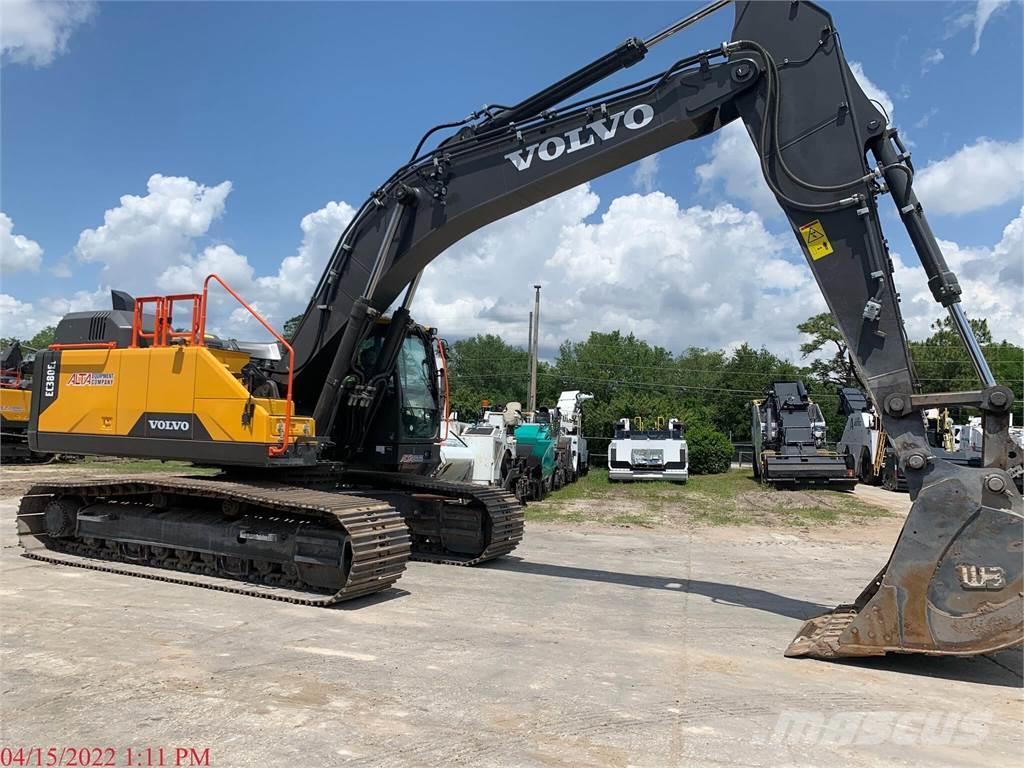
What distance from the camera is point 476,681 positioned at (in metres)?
4.97

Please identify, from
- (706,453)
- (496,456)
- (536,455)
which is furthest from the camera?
(706,453)

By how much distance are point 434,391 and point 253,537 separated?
294 cm

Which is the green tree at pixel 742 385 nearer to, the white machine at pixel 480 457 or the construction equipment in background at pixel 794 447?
the construction equipment in background at pixel 794 447

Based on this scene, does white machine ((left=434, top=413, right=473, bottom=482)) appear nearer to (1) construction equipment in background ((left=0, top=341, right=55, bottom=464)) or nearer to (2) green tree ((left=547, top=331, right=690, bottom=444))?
(1) construction equipment in background ((left=0, top=341, right=55, bottom=464))

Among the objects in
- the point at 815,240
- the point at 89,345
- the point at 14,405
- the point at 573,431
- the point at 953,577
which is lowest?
the point at 953,577

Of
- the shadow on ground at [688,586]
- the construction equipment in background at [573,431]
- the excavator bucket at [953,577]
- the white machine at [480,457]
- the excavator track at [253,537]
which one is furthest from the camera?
the construction equipment in background at [573,431]

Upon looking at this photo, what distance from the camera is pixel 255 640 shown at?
5.79 metres

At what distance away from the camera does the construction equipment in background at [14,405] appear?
67.2 ft

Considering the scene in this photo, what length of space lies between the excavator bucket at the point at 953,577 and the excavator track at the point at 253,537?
3871 millimetres

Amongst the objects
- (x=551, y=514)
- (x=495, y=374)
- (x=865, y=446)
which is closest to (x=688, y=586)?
(x=551, y=514)

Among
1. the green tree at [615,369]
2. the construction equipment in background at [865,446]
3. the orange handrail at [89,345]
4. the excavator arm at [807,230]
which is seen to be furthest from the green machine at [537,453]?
the green tree at [615,369]

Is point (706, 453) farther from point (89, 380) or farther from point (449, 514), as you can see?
point (89, 380)

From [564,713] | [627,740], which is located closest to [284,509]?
[564,713]

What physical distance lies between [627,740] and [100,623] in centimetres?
441
